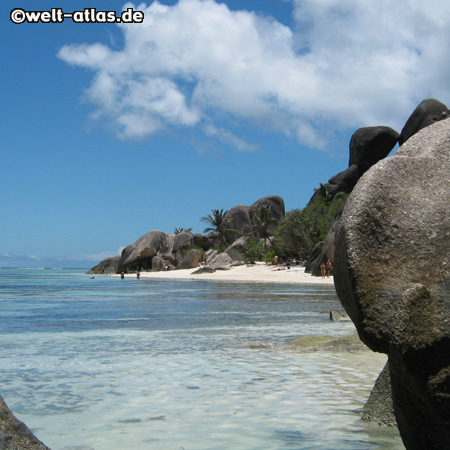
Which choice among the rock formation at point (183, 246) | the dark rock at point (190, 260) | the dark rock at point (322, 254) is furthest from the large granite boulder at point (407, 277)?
the dark rock at point (190, 260)

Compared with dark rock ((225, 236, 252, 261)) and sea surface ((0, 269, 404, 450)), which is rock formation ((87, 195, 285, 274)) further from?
sea surface ((0, 269, 404, 450))

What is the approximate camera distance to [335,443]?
4.25 m

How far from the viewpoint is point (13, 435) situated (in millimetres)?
2914

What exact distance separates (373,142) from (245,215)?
2540cm

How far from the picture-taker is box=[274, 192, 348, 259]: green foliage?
50.0 meters

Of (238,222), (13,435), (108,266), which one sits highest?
(238,222)

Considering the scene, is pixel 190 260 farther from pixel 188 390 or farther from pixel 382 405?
pixel 382 405

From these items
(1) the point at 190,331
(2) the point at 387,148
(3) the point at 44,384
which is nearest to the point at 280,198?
(2) the point at 387,148

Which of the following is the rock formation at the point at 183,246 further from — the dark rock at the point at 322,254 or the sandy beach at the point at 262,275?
the dark rock at the point at 322,254

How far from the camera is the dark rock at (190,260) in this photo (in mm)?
64250

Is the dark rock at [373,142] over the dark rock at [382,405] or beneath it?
over

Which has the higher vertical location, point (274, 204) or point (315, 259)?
point (274, 204)

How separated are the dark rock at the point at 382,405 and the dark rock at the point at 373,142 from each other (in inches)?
2038

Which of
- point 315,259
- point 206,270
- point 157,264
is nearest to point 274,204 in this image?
point 157,264
